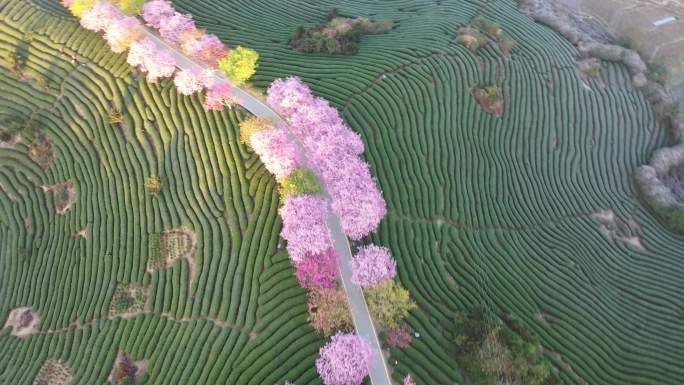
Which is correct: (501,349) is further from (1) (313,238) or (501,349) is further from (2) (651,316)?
(2) (651,316)

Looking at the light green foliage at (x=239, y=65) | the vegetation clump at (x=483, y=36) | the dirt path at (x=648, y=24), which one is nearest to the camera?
the light green foliage at (x=239, y=65)

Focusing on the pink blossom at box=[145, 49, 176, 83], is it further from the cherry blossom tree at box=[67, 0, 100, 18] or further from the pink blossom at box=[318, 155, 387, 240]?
the pink blossom at box=[318, 155, 387, 240]

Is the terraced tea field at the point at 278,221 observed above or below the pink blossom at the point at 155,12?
below

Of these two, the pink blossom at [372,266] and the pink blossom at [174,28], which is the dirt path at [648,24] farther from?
the pink blossom at [174,28]

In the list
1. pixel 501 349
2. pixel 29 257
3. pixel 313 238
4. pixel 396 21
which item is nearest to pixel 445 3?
pixel 396 21

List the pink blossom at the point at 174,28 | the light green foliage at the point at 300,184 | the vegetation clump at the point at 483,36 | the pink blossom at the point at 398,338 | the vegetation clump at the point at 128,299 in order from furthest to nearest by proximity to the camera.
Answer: the vegetation clump at the point at 483,36 → the pink blossom at the point at 174,28 → the vegetation clump at the point at 128,299 → the light green foliage at the point at 300,184 → the pink blossom at the point at 398,338

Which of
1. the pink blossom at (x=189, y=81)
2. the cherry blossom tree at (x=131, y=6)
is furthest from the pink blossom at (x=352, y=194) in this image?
the cherry blossom tree at (x=131, y=6)
